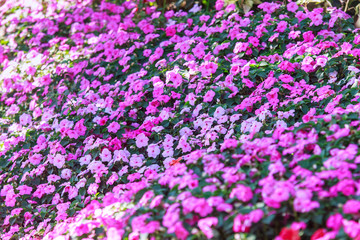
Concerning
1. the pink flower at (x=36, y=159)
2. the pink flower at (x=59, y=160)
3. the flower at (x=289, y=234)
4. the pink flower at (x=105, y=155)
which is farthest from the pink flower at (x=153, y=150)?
the flower at (x=289, y=234)

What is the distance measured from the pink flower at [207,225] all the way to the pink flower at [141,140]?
1.50m

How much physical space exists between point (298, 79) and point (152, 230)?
6.77 feet

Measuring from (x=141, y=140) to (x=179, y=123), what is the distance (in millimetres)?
319

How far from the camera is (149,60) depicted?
4527mm

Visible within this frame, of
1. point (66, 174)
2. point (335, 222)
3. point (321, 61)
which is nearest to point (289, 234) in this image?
point (335, 222)

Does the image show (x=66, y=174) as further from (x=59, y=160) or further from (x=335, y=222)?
(x=335, y=222)

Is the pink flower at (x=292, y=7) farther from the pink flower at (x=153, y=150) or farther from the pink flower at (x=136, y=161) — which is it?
the pink flower at (x=136, y=161)

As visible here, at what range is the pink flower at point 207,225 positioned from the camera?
212cm

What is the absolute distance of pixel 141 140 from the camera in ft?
11.8

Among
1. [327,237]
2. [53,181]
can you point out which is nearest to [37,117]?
[53,181]

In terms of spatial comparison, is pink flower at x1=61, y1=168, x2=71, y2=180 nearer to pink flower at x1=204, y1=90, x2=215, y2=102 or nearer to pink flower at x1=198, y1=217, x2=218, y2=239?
pink flower at x1=204, y1=90, x2=215, y2=102

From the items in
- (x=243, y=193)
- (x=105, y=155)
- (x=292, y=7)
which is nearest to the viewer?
(x=243, y=193)

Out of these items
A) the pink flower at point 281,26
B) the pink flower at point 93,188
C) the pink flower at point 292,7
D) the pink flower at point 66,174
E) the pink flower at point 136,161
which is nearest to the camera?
the pink flower at point 93,188

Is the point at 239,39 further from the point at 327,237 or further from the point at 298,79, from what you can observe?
the point at 327,237
